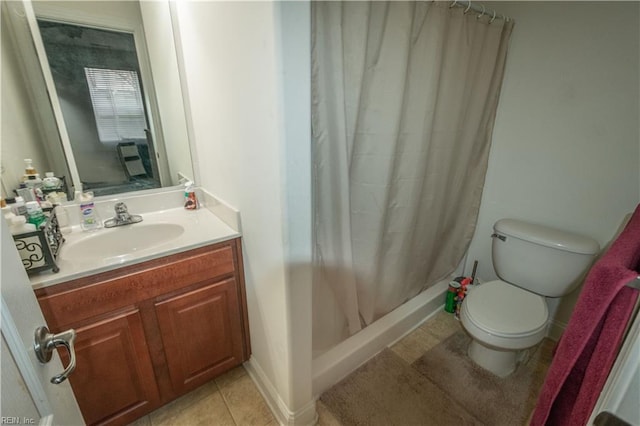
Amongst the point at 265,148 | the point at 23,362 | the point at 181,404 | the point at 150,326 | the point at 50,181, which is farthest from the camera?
the point at 181,404

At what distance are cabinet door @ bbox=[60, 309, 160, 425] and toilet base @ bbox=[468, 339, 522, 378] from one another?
160 cm

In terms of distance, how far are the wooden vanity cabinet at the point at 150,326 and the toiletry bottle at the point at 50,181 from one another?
0.58 m

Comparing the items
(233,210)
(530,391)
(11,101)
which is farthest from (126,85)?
(530,391)

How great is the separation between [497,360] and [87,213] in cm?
218

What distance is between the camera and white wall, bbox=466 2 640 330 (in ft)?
4.27

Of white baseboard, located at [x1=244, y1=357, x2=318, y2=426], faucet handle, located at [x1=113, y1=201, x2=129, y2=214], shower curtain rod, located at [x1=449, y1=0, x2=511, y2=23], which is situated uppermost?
shower curtain rod, located at [x1=449, y1=0, x2=511, y2=23]

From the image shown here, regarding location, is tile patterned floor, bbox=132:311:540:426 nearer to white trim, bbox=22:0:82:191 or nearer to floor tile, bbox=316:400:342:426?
floor tile, bbox=316:400:342:426

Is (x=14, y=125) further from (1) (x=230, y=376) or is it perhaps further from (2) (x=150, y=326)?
(1) (x=230, y=376)

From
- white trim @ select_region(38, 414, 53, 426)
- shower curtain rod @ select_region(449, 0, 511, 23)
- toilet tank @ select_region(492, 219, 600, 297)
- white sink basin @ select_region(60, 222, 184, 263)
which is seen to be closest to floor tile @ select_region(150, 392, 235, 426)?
white sink basin @ select_region(60, 222, 184, 263)

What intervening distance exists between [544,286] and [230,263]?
64.8 inches

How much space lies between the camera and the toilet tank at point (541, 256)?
1422 mm

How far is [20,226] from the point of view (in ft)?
3.07

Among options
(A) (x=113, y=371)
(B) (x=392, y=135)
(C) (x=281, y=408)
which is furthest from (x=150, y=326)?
(B) (x=392, y=135)

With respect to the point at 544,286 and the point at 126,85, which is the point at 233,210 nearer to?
the point at 126,85
